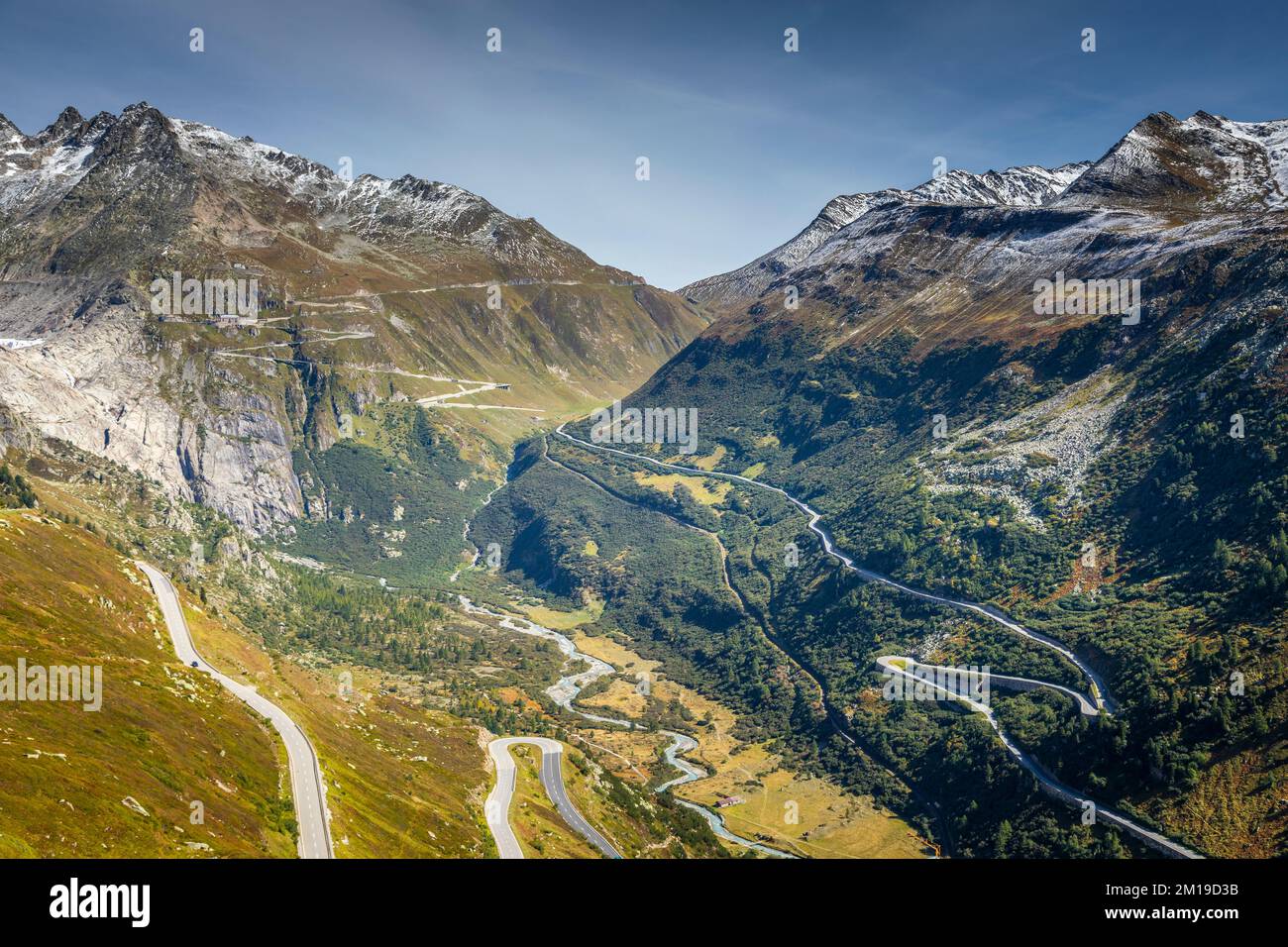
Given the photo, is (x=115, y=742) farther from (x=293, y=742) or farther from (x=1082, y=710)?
(x=1082, y=710)

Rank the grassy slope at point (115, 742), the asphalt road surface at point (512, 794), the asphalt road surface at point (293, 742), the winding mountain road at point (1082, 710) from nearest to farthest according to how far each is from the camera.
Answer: the grassy slope at point (115, 742) → the asphalt road surface at point (293, 742) → the winding mountain road at point (1082, 710) → the asphalt road surface at point (512, 794)

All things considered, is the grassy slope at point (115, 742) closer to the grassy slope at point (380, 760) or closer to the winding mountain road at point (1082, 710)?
the grassy slope at point (380, 760)

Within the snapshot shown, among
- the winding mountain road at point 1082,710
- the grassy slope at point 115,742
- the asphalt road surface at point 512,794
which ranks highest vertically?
the grassy slope at point 115,742

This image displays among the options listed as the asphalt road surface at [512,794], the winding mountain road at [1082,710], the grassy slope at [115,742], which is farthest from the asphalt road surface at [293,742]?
the winding mountain road at [1082,710]

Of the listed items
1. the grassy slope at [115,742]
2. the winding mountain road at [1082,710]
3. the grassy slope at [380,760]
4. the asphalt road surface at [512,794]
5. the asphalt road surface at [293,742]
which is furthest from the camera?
the asphalt road surface at [512,794]

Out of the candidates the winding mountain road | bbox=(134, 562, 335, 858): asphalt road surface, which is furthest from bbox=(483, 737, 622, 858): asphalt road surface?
the winding mountain road
